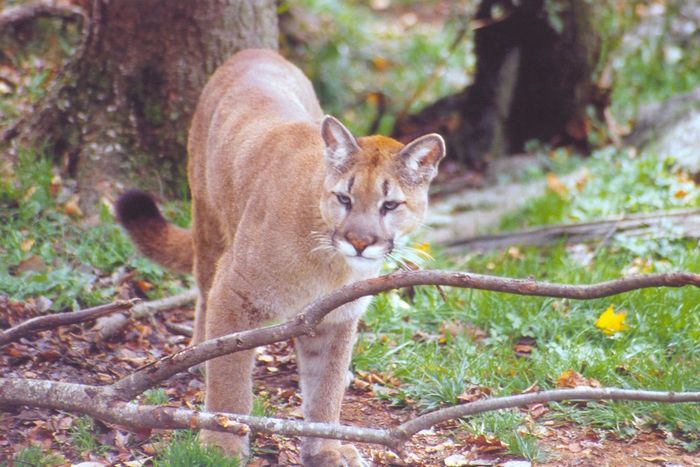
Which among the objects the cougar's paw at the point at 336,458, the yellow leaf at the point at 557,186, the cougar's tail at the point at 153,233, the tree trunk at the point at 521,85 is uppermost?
the tree trunk at the point at 521,85

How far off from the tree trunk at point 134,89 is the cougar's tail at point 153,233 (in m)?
1.09

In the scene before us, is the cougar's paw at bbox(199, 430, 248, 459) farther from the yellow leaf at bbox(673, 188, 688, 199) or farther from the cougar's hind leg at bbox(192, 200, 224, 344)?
the yellow leaf at bbox(673, 188, 688, 199)

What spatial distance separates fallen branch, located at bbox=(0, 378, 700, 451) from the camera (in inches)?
130

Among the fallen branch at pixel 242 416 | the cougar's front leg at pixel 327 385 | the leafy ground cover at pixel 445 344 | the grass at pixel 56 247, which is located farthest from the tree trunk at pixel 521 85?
the fallen branch at pixel 242 416

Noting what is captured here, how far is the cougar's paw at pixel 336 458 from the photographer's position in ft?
13.5

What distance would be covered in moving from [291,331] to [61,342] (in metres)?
1.72

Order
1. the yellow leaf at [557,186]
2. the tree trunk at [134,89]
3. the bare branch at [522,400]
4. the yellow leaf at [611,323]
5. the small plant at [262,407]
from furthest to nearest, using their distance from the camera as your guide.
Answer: the yellow leaf at [557,186] → the tree trunk at [134,89] → the yellow leaf at [611,323] → the small plant at [262,407] → the bare branch at [522,400]

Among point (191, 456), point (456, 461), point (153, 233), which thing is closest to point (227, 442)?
point (191, 456)

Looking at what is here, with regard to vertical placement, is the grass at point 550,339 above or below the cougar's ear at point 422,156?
below

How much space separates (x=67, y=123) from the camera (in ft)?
20.3

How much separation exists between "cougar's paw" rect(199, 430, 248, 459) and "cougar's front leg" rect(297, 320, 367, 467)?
0.28 meters

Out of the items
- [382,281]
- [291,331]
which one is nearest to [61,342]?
[291,331]

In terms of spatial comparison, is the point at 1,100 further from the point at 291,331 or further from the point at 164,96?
the point at 291,331

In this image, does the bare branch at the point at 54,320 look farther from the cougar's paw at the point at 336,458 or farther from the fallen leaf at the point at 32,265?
the fallen leaf at the point at 32,265
